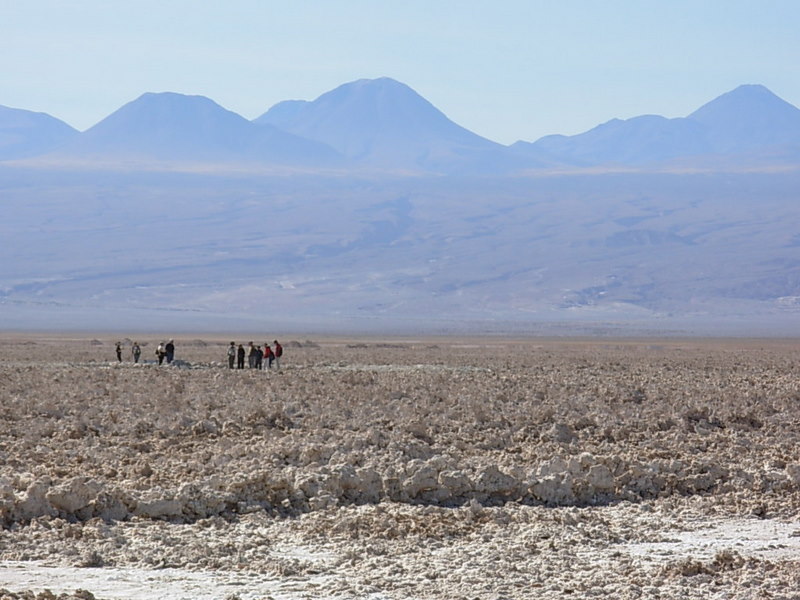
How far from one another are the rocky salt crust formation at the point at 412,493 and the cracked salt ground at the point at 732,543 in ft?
0.11

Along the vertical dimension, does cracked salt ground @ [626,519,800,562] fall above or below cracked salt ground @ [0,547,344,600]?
above

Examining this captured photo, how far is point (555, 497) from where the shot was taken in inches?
425

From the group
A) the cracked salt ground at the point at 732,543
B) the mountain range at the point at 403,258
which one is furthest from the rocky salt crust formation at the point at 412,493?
the mountain range at the point at 403,258

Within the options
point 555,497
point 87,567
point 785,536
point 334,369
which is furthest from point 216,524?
point 334,369

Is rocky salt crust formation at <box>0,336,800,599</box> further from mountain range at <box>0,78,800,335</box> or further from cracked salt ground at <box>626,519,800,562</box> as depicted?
mountain range at <box>0,78,800,335</box>

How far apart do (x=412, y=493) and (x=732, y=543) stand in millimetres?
2651

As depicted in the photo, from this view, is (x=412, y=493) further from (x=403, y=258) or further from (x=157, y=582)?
(x=403, y=258)

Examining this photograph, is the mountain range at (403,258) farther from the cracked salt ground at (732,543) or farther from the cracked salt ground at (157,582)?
the cracked salt ground at (157,582)

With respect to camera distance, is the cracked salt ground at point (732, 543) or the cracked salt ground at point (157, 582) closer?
the cracked salt ground at point (157, 582)

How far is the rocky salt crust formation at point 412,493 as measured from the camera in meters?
8.35

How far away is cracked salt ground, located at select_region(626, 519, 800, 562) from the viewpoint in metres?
9.00

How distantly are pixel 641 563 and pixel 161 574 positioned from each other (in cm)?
314

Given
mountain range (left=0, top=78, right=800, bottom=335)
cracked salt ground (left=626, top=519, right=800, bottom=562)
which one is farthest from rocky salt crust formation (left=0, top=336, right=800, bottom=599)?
mountain range (left=0, top=78, right=800, bottom=335)

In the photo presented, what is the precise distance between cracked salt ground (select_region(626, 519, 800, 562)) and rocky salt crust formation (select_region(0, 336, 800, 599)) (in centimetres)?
3
